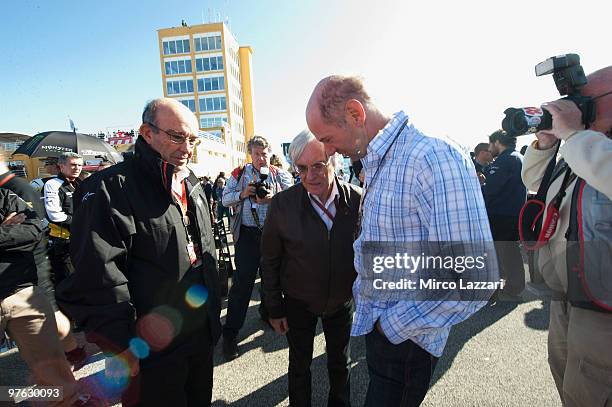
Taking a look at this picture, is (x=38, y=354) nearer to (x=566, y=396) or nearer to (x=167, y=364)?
(x=167, y=364)

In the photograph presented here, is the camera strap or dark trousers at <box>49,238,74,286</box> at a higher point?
the camera strap

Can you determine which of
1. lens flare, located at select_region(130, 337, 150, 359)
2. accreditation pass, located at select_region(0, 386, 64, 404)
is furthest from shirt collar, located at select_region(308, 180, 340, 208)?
accreditation pass, located at select_region(0, 386, 64, 404)

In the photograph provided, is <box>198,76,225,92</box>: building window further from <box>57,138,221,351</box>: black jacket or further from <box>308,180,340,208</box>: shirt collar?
<box>57,138,221,351</box>: black jacket

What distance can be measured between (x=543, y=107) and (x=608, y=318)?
0.88 metres

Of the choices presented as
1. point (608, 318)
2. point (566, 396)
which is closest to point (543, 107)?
point (608, 318)

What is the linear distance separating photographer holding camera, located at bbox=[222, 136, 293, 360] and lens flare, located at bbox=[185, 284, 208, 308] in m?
1.34

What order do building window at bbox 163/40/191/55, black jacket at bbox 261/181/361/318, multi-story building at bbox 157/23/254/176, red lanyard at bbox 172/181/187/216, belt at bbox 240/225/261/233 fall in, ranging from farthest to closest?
building window at bbox 163/40/191/55
multi-story building at bbox 157/23/254/176
belt at bbox 240/225/261/233
black jacket at bbox 261/181/361/318
red lanyard at bbox 172/181/187/216

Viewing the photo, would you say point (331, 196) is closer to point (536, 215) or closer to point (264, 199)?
point (536, 215)

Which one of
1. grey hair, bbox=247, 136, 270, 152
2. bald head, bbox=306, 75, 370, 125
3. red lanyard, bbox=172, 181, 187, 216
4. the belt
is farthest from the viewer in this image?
grey hair, bbox=247, 136, 270, 152

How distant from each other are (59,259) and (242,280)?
2.38 m

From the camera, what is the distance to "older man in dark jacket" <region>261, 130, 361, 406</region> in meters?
2.09

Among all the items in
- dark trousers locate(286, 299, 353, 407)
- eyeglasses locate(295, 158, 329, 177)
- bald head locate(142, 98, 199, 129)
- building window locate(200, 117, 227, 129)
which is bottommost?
dark trousers locate(286, 299, 353, 407)

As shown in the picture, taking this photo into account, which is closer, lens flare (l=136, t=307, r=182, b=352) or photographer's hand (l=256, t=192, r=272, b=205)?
lens flare (l=136, t=307, r=182, b=352)

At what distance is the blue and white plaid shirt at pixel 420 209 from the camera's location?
115 centimetres
